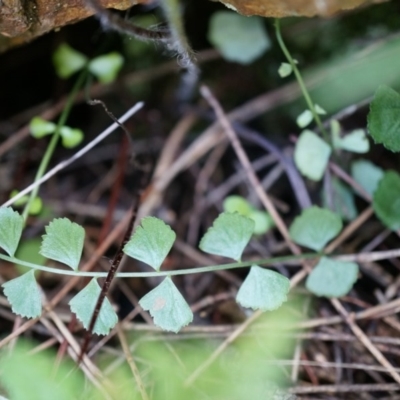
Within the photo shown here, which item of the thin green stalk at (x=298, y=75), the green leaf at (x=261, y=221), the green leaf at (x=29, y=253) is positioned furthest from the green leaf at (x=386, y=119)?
the green leaf at (x=29, y=253)

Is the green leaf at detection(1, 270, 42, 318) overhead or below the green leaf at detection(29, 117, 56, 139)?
below

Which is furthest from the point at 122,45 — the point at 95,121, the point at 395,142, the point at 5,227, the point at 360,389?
the point at 360,389

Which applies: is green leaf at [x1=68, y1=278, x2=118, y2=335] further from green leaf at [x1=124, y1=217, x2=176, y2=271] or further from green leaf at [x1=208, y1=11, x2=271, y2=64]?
green leaf at [x1=208, y1=11, x2=271, y2=64]

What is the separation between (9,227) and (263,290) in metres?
0.47

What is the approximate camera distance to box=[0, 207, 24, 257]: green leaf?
989 millimetres

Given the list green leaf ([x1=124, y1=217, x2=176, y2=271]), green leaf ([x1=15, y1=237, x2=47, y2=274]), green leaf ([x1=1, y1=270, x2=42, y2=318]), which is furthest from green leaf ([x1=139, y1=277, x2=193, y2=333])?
green leaf ([x1=15, y1=237, x2=47, y2=274])

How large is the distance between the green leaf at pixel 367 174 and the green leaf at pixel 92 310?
0.69m

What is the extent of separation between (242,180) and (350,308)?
1.42 ft

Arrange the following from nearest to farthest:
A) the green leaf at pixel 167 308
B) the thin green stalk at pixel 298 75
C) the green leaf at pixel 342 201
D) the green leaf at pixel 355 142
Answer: the green leaf at pixel 167 308 < the thin green stalk at pixel 298 75 < the green leaf at pixel 355 142 < the green leaf at pixel 342 201

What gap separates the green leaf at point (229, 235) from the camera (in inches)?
40.4

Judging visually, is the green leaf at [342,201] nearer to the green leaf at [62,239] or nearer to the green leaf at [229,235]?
the green leaf at [229,235]

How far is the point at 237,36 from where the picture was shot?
1398 millimetres

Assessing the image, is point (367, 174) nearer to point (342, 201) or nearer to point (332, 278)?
point (342, 201)

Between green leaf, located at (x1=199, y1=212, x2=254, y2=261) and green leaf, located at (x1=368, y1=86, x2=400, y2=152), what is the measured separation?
0.28 m
